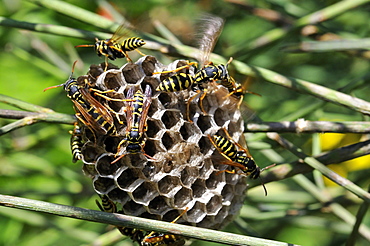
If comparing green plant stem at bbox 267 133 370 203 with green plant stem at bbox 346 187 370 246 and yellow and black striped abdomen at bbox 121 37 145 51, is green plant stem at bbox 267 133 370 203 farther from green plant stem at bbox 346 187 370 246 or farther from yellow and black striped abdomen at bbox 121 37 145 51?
yellow and black striped abdomen at bbox 121 37 145 51

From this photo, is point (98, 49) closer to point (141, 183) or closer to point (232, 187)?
point (141, 183)

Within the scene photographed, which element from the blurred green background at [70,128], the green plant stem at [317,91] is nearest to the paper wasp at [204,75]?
the green plant stem at [317,91]

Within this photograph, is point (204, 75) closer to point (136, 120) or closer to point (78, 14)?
point (136, 120)

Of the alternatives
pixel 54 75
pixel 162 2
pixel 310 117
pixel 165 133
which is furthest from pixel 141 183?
pixel 162 2

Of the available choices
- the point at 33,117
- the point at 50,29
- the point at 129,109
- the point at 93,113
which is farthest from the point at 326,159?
the point at 50,29

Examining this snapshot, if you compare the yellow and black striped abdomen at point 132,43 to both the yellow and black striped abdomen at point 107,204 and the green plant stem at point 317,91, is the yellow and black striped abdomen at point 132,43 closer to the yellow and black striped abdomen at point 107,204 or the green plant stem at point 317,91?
the green plant stem at point 317,91
